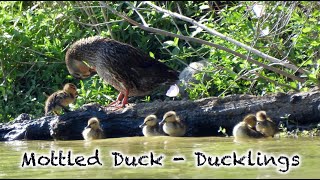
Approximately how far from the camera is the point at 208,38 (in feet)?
36.9

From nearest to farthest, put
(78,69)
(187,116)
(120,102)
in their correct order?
(187,116) < (120,102) < (78,69)

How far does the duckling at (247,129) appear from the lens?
9.29m

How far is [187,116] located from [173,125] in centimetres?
37

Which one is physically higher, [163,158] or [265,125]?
[265,125]

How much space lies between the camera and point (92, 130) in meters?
9.52

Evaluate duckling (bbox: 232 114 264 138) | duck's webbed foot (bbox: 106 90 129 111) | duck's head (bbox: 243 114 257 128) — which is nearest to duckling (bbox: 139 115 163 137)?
duck's webbed foot (bbox: 106 90 129 111)

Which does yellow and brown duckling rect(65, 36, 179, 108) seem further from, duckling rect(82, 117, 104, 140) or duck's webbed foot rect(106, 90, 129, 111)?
duckling rect(82, 117, 104, 140)

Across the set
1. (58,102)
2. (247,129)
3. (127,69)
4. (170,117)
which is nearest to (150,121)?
(170,117)

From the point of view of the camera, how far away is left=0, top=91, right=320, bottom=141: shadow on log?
953cm

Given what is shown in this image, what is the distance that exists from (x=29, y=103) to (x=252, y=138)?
11.4 ft

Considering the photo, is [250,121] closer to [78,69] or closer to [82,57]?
[82,57]

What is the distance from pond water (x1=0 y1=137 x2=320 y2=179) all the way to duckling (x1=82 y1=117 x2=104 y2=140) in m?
0.09

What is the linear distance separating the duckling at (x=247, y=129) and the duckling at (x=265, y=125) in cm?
8

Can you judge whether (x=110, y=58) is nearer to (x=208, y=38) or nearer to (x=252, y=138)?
(x=208, y=38)
